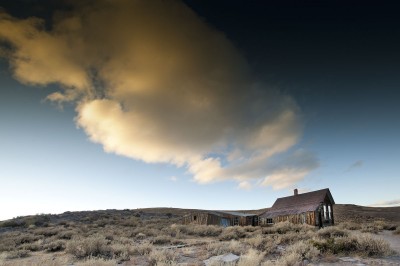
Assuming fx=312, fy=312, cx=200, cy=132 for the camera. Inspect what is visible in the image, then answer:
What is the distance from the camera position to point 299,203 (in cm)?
3806

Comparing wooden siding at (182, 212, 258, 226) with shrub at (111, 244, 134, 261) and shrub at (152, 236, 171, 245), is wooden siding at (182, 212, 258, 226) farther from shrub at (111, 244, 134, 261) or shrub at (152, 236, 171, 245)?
shrub at (111, 244, 134, 261)

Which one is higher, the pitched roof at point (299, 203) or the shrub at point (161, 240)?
the pitched roof at point (299, 203)

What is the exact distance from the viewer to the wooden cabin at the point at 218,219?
127 ft

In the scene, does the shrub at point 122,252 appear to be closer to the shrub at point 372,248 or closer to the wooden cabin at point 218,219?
the shrub at point 372,248

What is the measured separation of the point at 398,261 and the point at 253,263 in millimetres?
5005

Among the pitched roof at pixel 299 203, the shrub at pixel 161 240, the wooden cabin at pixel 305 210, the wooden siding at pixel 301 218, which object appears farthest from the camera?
the pitched roof at pixel 299 203

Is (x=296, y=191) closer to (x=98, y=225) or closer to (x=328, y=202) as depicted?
(x=328, y=202)

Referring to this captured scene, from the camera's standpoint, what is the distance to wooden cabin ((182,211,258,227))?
38.8 meters

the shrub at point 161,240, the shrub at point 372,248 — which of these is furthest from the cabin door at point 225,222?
the shrub at point 372,248

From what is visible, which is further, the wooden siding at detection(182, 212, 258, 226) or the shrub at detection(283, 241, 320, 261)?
the wooden siding at detection(182, 212, 258, 226)

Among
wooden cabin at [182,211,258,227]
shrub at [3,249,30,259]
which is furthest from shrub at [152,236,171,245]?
wooden cabin at [182,211,258,227]

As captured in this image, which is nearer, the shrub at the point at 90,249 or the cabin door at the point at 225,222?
the shrub at the point at 90,249

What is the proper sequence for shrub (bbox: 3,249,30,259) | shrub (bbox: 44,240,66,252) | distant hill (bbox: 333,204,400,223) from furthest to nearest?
distant hill (bbox: 333,204,400,223) < shrub (bbox: 44,240,66,252) < shrub (bbox: 3,249,30,259)

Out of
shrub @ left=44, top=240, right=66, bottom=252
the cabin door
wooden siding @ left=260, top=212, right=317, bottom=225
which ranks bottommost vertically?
shrub @ left=44, top=240, right=66, bottom=252
